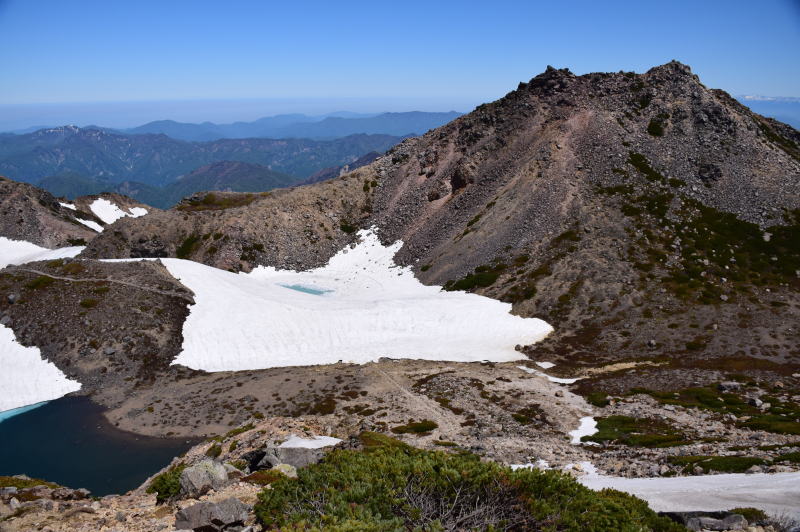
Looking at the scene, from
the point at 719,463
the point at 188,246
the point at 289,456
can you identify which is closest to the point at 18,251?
the point at 188,246

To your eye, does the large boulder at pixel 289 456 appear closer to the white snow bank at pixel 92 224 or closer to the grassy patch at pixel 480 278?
the grassy patch at pixel 480 278

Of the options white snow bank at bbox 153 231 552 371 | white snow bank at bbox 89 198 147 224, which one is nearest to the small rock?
white snow bank at bbox 153 231 552 371

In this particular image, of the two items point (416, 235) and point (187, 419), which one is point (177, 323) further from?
point (416, 235)

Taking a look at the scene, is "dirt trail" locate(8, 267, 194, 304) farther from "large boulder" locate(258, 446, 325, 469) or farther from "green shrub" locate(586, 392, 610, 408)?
"green shrub" locate(586, 392, 610, 408)

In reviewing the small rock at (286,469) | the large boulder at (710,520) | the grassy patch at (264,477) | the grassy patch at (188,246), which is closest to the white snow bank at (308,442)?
the small rock at (286,469)

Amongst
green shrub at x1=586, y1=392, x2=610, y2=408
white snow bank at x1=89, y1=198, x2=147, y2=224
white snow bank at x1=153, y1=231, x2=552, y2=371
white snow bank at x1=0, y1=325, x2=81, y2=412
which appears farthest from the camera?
white snow bank at x1=89, y1=198, x2=147, y2=224

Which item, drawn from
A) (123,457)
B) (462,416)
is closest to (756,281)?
(462,416)

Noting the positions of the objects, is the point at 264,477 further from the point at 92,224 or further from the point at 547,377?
the point at 92,224
